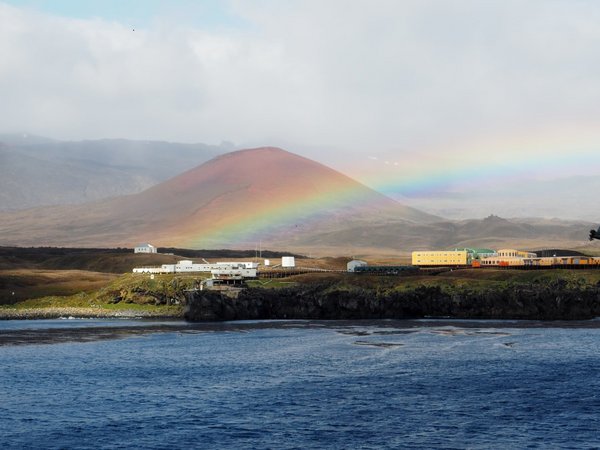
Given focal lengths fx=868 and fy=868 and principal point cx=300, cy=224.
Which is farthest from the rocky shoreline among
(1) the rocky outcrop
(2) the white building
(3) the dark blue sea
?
(3) the dark blue sea

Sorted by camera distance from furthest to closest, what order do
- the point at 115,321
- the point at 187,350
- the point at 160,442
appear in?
the point at 115,321 → the point at 187,350 → the point at 160,442

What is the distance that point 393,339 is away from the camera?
377ft

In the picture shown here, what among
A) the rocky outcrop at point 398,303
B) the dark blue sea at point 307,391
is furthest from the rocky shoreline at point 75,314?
the dark blue sea at point 307,391

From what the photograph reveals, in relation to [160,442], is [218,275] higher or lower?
higher

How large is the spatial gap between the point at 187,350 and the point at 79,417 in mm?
38235

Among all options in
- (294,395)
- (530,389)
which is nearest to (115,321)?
(294,395)

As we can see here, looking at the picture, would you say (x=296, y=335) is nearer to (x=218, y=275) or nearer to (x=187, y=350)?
(x=187, y=350)

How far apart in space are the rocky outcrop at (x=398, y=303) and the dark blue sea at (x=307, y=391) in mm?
24803

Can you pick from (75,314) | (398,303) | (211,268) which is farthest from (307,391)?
(211,268)

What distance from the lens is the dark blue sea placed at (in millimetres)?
62031

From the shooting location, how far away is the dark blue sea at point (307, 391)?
6203 cm

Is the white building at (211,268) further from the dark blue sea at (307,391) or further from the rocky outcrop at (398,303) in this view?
the dark blue sea at (307,391)

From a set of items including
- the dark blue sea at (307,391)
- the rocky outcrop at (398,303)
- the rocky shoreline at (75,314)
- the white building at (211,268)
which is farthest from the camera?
the white building at (211,268)

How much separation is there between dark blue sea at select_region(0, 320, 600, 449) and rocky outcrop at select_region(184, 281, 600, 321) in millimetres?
24803
